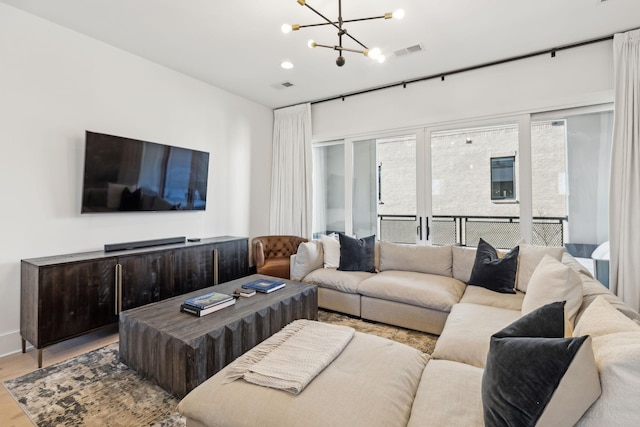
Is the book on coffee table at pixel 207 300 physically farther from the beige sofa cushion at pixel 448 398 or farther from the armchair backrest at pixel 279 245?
the armchair backrest at pixel 279 245

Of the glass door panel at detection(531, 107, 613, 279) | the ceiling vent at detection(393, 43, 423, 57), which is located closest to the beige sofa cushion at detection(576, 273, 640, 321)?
the glass door panel at detection(531, 107, 613, 279)

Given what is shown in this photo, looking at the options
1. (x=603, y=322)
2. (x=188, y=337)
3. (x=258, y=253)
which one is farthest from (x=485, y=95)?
(x=188, y=337)

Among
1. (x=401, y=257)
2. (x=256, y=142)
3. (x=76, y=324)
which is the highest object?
(x=256, y=142)

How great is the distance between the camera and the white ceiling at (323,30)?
2.52 meters

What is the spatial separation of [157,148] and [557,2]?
405 centimetres

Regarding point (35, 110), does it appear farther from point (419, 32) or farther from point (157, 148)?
point (419, 32)

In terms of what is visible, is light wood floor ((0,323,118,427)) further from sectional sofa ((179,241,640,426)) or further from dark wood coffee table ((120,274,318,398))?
sectional sofa ((179,241,640,426))

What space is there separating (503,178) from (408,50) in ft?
6.30

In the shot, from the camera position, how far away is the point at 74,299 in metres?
2.49

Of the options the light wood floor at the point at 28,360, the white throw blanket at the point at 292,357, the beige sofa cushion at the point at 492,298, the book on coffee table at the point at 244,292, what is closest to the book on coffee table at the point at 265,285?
the book on coffee table at the point at 244,292

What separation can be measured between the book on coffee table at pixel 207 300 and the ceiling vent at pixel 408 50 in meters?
3.03

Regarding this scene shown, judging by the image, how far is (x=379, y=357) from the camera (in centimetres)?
155

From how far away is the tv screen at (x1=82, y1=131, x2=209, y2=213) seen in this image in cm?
291

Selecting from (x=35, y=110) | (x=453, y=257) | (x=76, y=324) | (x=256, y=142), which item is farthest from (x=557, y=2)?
(x=76, y=324)
